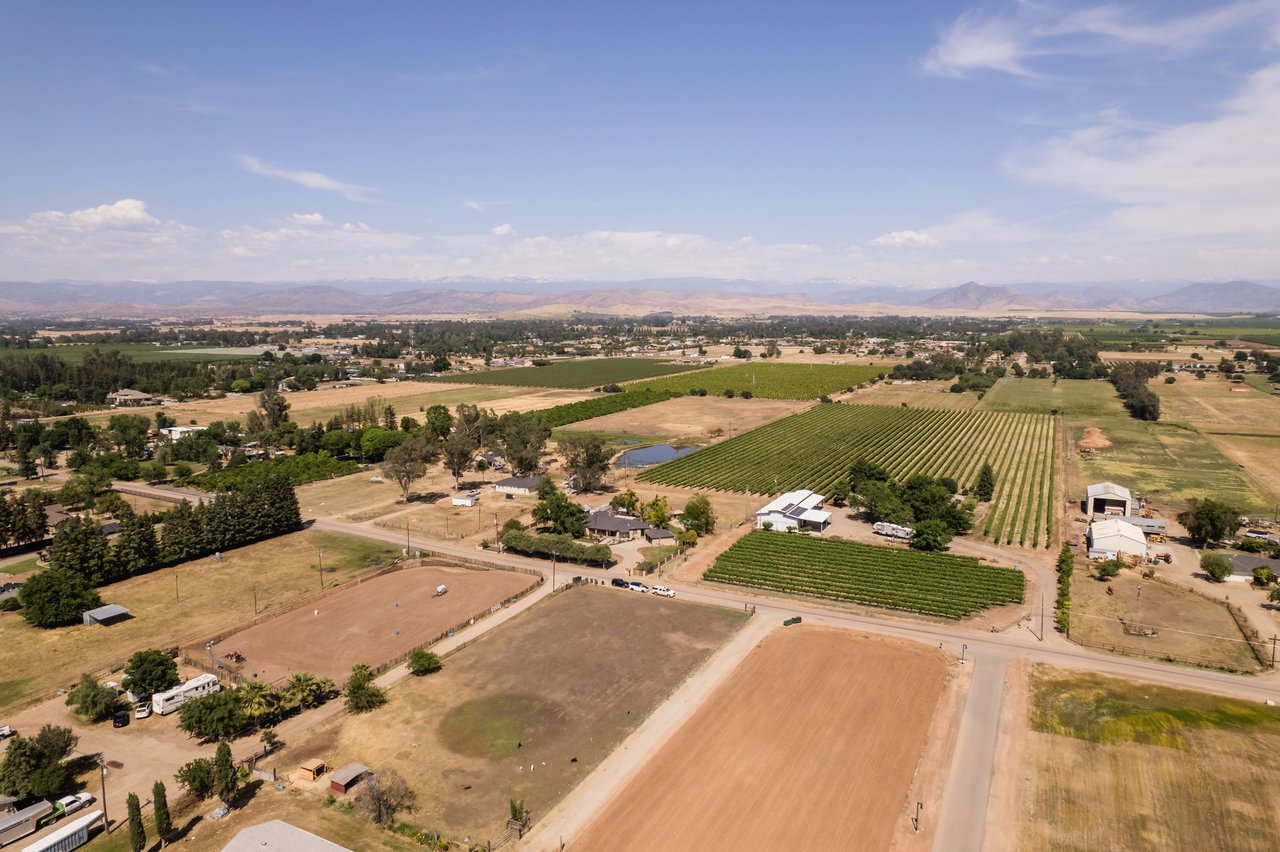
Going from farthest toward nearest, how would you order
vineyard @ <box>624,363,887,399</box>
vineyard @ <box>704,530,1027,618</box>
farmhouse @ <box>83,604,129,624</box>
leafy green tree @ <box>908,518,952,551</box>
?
vineyard @ <box>624,363,887,399</box>
leafy green tree @ <box>908,518,952,551</box>
vineyard @ <box>704,530,1027,618</box>
farmhouse @ <box>83,604,129,624</box>

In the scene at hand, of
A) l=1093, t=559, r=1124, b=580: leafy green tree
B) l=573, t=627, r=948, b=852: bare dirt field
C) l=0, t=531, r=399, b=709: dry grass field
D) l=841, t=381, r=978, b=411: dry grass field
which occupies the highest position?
l=841, t=381, r=978, b=411: dry grass field

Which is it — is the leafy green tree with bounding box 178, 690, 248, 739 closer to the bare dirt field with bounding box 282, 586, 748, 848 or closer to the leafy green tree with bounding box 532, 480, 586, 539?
the bare dirt field with bounding box 282, 586, 748, 848

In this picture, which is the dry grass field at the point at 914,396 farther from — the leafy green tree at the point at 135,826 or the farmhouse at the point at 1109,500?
the leafy green tree at the point at 135,826

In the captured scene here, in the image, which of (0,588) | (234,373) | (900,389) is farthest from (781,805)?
(234,373)

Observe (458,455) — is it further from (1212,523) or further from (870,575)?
(1212,523)

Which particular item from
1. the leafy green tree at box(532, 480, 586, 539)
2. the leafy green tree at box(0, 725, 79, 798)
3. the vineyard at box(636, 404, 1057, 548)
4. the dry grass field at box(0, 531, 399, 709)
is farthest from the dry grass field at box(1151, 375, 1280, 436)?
the leafy green tree at box(0, 725, 79, 798)

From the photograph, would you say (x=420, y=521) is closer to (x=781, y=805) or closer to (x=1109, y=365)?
(x=781, y=805)

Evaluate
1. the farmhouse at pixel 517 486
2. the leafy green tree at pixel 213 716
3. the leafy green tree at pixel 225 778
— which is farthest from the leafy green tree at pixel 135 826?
the farmhouse at pixel 517 486
